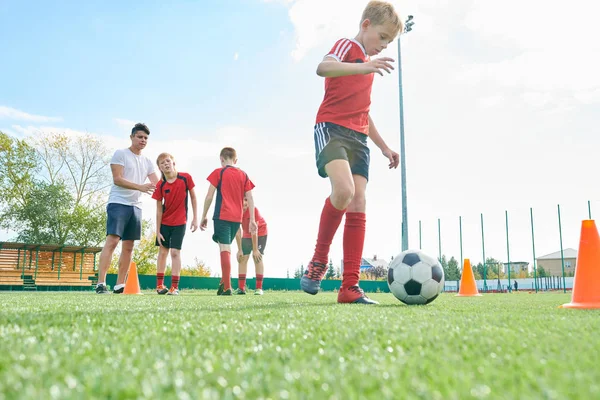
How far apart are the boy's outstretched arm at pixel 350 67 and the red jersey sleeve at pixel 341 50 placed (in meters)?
0.08

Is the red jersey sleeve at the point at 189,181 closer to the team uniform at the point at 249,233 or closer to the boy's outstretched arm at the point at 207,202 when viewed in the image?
the boy's outstretched arm at the point at 207,202

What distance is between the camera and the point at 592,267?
13.0 ft

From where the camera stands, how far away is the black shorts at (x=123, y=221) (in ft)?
22.1

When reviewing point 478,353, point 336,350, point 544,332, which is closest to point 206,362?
point 336,350

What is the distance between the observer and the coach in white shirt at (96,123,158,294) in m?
6.75

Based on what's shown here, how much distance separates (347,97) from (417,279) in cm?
172

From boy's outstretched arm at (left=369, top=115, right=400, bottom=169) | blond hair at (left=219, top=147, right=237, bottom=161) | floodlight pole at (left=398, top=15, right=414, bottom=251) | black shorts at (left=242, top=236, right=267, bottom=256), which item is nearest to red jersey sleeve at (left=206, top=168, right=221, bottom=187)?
blond hair at (left=219, top=147, right=237, bottom=161)

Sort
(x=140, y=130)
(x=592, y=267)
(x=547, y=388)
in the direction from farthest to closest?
(x=140, y=130)
(x=592, y=267)
(x=547, y=388)

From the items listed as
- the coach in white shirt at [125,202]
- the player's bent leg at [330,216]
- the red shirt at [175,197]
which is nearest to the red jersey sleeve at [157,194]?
the red shirt at [175,197]

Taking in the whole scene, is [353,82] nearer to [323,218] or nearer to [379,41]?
[379,41]

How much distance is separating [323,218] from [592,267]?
7.59 ft

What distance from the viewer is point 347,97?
4.25 m

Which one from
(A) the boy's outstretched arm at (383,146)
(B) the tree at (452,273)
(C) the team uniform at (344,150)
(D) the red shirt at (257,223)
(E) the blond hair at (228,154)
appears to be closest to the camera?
(C) the team uniform at (344,150)

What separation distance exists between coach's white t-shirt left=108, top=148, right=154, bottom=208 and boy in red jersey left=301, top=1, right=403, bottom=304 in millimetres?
3840
